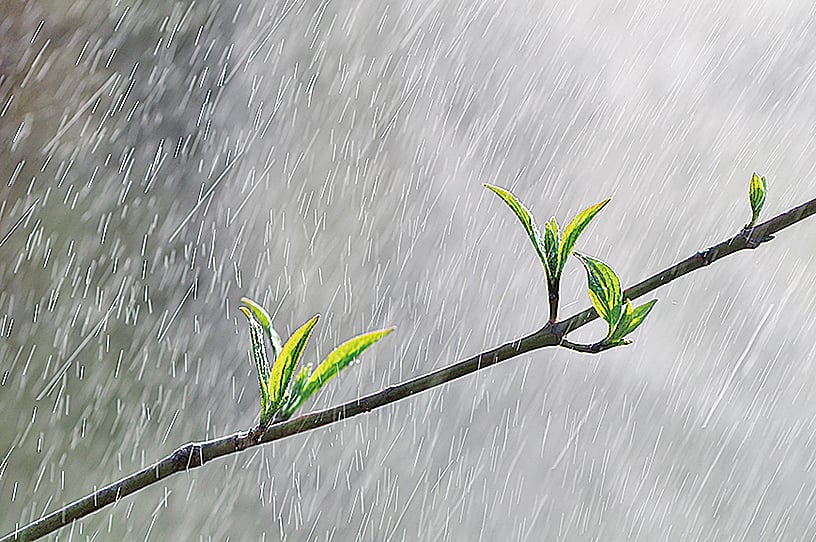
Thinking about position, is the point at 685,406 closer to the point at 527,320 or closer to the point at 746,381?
the point at 746,381

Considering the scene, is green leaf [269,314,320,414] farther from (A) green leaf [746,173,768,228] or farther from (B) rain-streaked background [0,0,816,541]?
(B) rain-streaked background [0,0,816,541]

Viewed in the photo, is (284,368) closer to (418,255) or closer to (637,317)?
(637,317)

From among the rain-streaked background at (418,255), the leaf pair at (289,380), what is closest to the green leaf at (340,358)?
the leaf pair at (289,380)

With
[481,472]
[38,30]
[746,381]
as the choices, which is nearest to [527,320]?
[481,472]

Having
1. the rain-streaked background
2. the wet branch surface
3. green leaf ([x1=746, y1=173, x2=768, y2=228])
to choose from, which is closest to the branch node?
the wet branch surface

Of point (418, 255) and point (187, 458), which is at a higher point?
point (418, 255)

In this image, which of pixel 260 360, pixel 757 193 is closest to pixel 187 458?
pixel 260 360

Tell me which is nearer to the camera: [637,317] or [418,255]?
[637,317]
